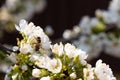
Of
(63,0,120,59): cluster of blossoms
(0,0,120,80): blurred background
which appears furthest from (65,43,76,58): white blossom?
(0,0,120,80): blurred background

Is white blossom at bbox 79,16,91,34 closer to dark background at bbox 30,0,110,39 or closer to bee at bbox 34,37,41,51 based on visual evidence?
bee at bbox 34,37,41,51

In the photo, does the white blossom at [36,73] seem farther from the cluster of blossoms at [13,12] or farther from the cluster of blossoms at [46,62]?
the cluster of blossoms at [13,12]

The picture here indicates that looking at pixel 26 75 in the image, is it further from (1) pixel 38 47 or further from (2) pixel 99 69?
(2) pixel 99 69

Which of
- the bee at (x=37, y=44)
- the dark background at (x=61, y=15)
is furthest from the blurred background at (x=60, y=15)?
the bee at (x=37, y=44)

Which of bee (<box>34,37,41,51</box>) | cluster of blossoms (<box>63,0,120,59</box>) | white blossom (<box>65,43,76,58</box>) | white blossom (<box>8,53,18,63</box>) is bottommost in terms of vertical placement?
white blossom (<box>65,43,76,58</box>)

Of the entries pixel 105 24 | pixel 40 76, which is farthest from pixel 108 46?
pixel 40 76

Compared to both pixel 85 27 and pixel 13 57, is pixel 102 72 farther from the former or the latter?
pixel 85 27
